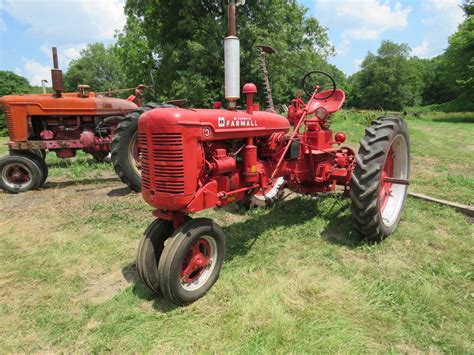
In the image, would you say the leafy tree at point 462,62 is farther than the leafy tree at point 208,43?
Yes

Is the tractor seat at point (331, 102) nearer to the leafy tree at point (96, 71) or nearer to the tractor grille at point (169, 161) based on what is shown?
the tractor grille at point (169, 161)

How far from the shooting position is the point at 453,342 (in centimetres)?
232

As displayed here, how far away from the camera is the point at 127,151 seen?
5.87 m

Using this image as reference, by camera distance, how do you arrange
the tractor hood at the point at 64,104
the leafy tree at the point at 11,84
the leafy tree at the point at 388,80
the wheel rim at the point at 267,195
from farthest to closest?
the leafy tree at the point at 388,80 < the leafy tree at the point at 11,84 < the tractor hood at the point at 64,104 < the wheel rim at the point at 267,195

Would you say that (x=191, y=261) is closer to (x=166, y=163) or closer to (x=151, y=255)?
(x=151, y=255)

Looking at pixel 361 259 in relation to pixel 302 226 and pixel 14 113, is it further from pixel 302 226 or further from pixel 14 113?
pixel 14 113

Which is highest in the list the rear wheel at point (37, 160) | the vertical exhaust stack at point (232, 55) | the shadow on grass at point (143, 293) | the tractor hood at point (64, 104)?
the vertical exhaust stack at point (232, 55)

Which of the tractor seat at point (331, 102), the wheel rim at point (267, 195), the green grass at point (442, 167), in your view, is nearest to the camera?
the tractor seat at point (331, 102)

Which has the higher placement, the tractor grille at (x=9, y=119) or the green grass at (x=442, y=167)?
the tractor grille at (x=9, y=119)

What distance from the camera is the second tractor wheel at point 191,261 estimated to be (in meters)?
→ 2.62

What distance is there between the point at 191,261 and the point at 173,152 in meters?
0.94

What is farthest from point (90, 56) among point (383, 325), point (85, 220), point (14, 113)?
point (383, 325)

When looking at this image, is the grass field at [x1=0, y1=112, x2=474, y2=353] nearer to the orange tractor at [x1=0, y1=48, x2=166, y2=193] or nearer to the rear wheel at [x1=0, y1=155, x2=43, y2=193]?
the orange tractor at [x1=0, y1=48, x2=166, y2=193]

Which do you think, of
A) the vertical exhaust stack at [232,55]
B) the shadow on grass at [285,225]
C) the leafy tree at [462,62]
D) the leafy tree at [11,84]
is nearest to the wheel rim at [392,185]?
the shadow on grass at [285,225]
